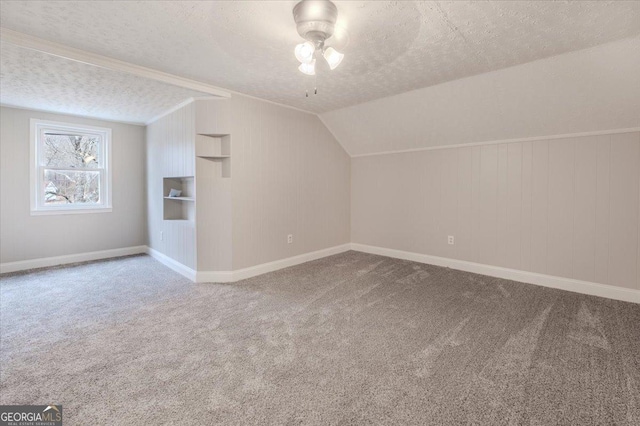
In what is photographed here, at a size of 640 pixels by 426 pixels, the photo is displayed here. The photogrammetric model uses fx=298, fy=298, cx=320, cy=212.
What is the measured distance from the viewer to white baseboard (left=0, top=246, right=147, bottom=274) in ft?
13.7

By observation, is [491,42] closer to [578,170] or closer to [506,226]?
[578,170]

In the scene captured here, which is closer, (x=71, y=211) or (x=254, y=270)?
(x=254, y=270)

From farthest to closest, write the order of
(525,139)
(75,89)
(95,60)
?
1. (525,139)
2. (75,89)
3. (95,60)

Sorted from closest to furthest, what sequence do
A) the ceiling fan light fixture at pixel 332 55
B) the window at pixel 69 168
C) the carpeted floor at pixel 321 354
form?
the carpeted floor at pixel 321 354, the ceiling fan light fixture at pixel 332 55, the window at pixel 69 168

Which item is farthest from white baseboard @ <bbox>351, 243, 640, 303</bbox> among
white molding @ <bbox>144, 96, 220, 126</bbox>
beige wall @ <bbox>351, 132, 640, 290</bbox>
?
white molding @ <bbox>144, 96, 220, 126</bbox>

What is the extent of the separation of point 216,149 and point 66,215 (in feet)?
9.44

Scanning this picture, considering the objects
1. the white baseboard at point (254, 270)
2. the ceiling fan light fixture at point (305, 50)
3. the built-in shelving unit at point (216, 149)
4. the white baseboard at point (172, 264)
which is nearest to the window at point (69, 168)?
the white baseboard at point (172, 264)

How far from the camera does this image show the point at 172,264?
4.35 metres

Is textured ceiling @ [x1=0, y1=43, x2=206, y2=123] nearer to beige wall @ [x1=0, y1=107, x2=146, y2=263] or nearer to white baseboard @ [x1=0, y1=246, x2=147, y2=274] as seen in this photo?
beige wall @ [x1=0, y1=107, x2=146, y2=263]

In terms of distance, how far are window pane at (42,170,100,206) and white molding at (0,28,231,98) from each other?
290cm

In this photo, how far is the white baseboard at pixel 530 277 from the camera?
3115 millimetres

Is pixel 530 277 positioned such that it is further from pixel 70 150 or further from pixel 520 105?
pixel 70 150

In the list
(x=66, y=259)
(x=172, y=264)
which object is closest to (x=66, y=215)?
(x=66, y=259)

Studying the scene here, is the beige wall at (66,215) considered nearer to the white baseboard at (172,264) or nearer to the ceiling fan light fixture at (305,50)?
the white baseboard at (172,264)
